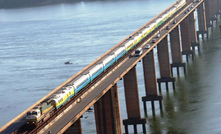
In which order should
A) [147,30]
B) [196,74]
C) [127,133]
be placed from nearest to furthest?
[127,133] < [147,30] < [196,74]

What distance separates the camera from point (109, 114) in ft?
161

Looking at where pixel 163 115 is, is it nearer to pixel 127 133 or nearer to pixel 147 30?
pixel 127 133

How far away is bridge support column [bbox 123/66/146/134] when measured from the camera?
2258 inches

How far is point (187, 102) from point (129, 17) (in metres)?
90.2

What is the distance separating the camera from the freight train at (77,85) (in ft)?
123

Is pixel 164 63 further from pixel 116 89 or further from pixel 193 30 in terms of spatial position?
pixel 193 30

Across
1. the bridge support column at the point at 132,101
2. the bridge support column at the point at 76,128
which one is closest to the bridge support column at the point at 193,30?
the bridge support column at the point at 132,101

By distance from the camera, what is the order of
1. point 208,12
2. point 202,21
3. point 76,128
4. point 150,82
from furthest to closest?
1. point 208,12
2. point 202,21
3. point 150,82
4. point 76,128

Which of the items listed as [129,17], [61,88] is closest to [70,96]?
[61,88]

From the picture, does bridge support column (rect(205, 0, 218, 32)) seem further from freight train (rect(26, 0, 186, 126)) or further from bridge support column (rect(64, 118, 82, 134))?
bridge support column (rect(64, 118, 82, 134))

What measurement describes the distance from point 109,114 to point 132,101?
29.2ft

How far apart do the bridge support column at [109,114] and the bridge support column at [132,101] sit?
782cm

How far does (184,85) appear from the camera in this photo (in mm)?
77188

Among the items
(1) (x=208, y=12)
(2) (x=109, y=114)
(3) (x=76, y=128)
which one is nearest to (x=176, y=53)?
(2) (x=109, y=114)
